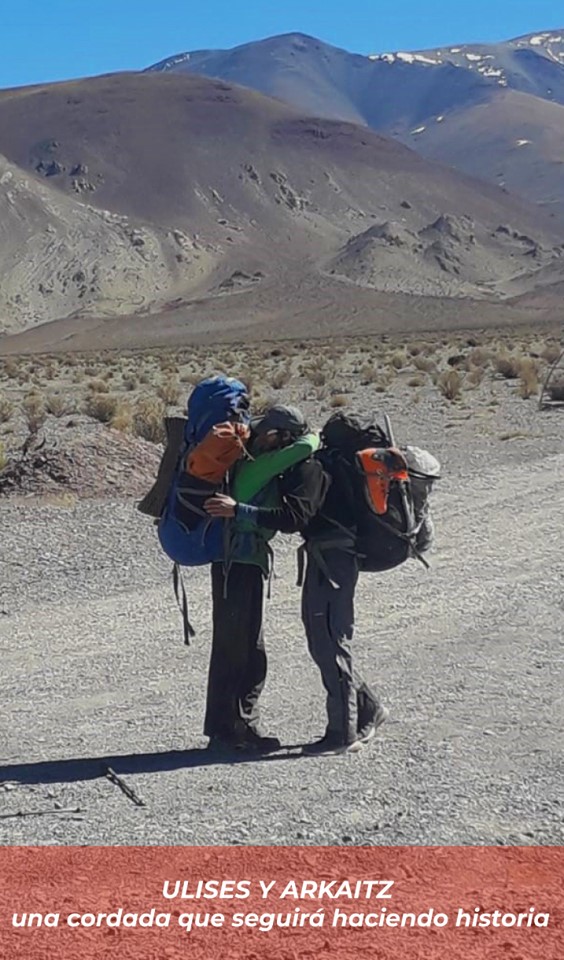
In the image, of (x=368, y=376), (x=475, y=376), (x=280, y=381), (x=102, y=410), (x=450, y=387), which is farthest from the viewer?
(x=280, y=381)

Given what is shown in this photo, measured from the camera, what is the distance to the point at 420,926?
14.4ft

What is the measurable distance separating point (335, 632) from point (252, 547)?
544 millimetres

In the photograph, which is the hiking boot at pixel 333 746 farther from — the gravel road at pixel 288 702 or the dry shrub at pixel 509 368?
the dry shrub at pixel 509 368

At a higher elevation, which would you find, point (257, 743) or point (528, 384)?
point (257, 743)

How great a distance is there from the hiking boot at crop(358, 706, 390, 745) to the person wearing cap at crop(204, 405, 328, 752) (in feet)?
1.33

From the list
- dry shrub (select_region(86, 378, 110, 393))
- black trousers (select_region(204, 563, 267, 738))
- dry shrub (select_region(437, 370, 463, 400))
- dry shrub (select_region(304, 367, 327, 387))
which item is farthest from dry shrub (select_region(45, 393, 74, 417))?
black trousers (select_region(204, 563, 267, 738))

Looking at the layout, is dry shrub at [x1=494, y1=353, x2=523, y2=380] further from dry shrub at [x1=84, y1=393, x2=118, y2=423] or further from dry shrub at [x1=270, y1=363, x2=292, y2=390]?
dry shrub at [x1=84, y1=393, x2=118, y2=423]

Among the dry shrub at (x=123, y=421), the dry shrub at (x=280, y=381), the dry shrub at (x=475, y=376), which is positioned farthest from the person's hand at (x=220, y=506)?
the dry shrub at (x=280, y=381)

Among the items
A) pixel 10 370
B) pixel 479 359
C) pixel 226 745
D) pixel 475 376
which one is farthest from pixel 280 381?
pixel 226 745

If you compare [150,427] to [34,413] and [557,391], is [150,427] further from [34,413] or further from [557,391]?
[557,391]

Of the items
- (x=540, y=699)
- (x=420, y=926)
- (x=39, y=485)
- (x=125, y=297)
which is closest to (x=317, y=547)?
(x=540, y=699)

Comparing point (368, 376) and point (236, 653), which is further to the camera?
point (368, 376)

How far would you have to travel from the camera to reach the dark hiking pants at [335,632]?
639 centimetres

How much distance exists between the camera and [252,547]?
21.0 feet
